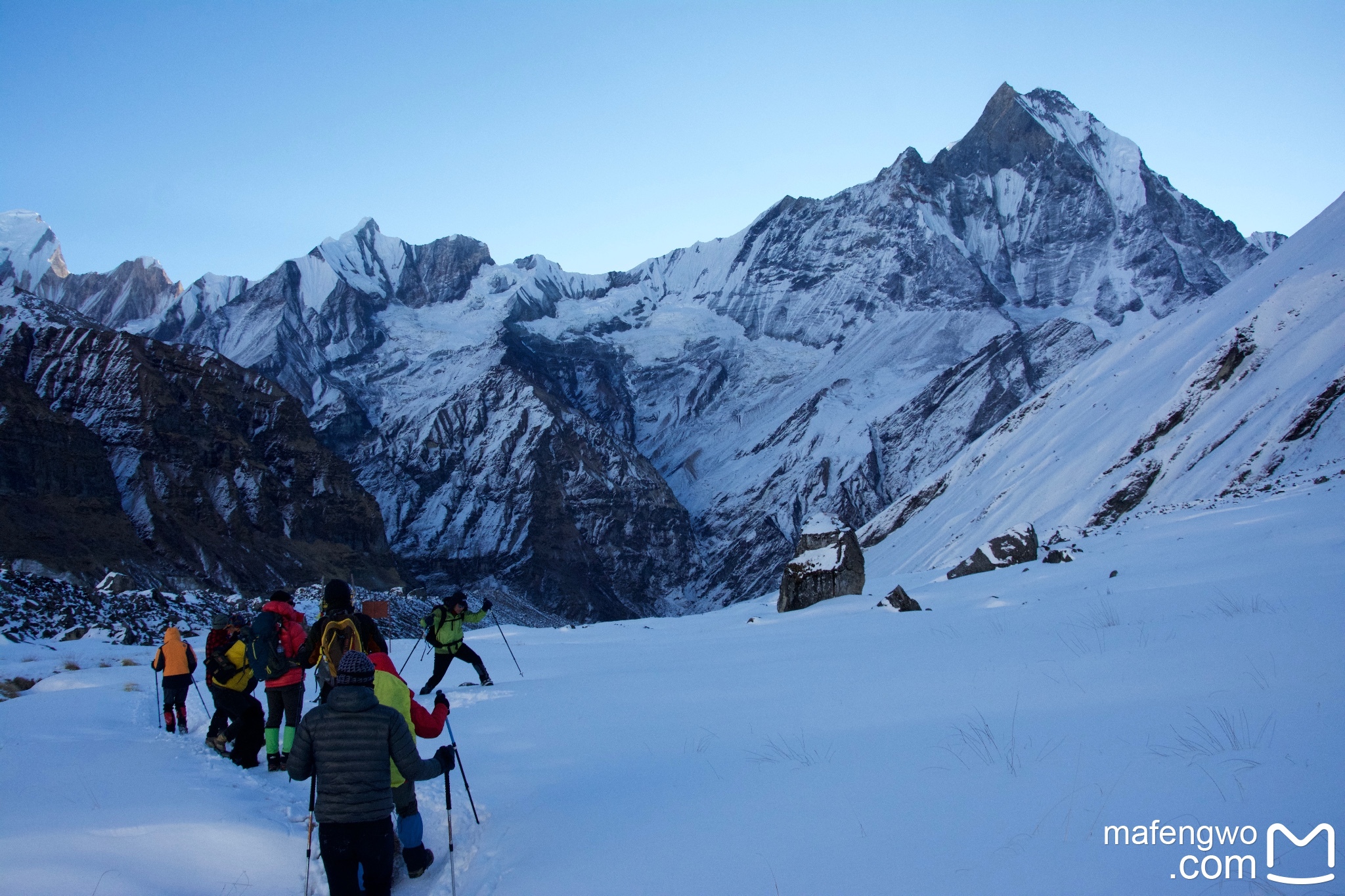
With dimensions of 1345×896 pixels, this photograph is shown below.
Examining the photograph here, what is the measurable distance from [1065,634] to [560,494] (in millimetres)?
106184

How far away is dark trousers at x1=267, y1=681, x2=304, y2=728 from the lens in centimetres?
751

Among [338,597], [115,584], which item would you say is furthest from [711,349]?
[338,597]

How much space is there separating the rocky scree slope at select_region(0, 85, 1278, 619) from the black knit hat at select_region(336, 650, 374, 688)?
79.5m

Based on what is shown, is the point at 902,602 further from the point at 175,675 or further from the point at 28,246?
the point at 28,246

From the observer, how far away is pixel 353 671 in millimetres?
4617

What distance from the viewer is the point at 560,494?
11181 centimetres

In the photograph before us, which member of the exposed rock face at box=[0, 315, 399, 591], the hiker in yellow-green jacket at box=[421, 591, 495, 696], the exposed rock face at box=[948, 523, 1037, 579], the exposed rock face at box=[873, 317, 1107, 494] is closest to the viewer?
the hiker in yellow-green jacket at box=[421, 591, 495, 696]

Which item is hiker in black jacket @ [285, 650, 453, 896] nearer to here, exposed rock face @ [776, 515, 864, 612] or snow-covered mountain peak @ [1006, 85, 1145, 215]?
exposed rock face @ [776, 515, 864, 612]

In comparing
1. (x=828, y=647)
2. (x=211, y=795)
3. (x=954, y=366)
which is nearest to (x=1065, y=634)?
(x=828, y=647)

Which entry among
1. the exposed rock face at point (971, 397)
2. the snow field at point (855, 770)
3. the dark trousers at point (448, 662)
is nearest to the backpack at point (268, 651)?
the snow field at point (855, 770)

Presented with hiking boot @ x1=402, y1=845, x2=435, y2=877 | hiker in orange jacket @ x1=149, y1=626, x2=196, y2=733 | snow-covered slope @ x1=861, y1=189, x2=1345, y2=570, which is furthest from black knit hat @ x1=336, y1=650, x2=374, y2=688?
snow-covered slope @ x1=861, y1=189, x2=1345, y2=570

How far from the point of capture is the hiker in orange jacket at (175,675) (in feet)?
31.6

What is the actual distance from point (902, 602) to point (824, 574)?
7918 millimetres

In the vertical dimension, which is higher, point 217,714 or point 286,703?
point 286,703
